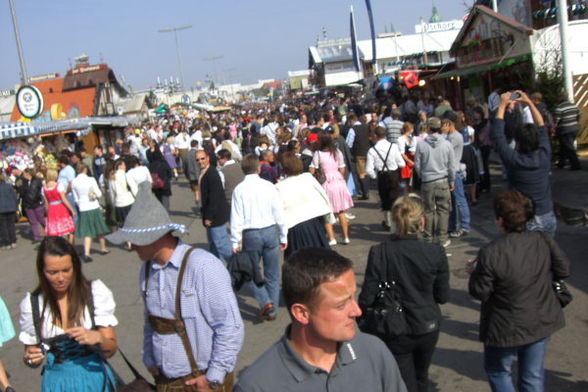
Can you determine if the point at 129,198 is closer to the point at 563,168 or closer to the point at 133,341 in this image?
the point at 133,341

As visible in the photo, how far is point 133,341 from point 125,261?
413cm

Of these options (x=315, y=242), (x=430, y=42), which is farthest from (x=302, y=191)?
(x=430, y=42)

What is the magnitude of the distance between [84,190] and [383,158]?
5.30 m

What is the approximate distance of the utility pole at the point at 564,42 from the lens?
12.2 m

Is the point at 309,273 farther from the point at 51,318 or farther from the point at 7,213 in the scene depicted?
the point at 7,213

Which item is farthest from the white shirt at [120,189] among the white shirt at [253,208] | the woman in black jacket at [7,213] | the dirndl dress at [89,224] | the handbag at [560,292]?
the handbag at [560,292]

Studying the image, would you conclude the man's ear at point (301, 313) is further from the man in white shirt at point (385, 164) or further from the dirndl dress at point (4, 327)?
the man in white shirt at point (385, 164)

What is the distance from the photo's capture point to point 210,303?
3.09m

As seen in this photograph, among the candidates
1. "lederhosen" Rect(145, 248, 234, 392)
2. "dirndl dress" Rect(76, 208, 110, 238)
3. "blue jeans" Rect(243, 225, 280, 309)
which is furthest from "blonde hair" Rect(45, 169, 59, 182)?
"lederhosen" Rect(145, 248, 234, 392)

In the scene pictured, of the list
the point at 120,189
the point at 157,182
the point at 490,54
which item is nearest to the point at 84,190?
the point at 120,189

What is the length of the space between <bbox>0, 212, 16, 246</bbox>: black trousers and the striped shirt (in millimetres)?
11817

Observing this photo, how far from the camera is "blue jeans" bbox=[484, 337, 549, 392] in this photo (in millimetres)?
3609

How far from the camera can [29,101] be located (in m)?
20.5

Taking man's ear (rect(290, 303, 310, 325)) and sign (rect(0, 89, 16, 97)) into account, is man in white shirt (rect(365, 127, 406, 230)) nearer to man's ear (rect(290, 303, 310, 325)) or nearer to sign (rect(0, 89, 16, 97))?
man's ear (rect(290, 303, 310, 325))
